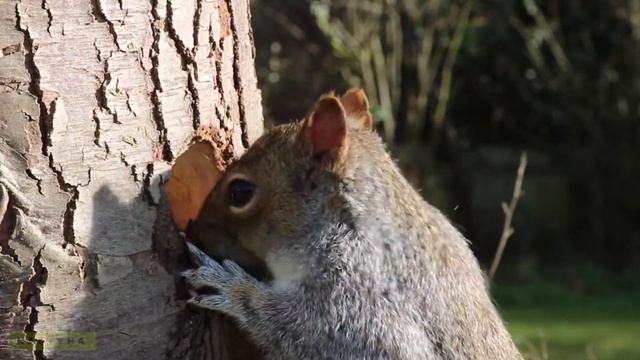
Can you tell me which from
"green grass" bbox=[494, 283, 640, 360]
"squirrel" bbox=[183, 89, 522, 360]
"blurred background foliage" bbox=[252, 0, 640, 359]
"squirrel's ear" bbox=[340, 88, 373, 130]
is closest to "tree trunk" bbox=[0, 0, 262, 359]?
"squirrel" bbox=[183, 89, 522, 360]

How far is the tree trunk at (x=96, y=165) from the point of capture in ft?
6.57

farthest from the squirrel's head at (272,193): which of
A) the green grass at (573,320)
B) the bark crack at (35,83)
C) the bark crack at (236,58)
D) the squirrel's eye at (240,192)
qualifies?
the green grass at (573,320)

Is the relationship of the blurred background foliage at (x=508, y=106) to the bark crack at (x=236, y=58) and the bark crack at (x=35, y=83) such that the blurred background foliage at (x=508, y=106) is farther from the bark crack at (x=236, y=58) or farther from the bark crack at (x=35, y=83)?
the bark crack at (x=35, y=83)

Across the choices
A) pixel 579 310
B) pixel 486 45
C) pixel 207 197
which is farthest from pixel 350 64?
pixel 207 197

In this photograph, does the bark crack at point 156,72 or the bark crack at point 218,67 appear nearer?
the bark crack at point 156,72

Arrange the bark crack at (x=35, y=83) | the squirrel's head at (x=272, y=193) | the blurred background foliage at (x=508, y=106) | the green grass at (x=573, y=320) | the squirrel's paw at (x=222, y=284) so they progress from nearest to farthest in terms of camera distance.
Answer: the bark crack at (x=35, y=83), the squirrel's paw at (x=222, y=284), the squirrel's head at (x=272, y=193), the green grass at (x=573, y=320), the blurred background foliage at (x=508, y=106)

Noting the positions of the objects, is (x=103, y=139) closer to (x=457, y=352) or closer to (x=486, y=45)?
(x=457, y=352)

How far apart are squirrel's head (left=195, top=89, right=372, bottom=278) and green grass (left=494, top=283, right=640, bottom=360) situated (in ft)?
10.4

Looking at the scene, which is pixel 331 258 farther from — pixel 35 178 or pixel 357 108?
pixel 35 178

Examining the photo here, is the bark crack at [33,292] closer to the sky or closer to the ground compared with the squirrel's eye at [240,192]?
closer to the ground

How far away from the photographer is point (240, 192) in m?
2.46

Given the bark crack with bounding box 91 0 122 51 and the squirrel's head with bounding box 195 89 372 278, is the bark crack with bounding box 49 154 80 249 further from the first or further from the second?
the squirrel's head with bounding box 195 89 372 278

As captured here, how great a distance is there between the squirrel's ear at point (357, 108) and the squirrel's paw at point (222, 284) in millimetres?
458

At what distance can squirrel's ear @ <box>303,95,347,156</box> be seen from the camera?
2.30 metres
